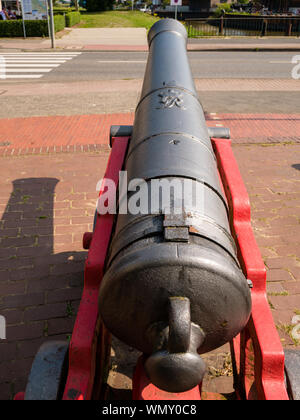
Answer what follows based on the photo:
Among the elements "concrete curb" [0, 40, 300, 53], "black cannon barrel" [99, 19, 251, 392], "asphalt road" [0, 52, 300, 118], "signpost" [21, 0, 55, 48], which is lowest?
"asphalt road" [0, 52, 300, 118]

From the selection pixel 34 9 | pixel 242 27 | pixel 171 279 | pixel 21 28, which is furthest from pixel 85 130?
pixel 242 27

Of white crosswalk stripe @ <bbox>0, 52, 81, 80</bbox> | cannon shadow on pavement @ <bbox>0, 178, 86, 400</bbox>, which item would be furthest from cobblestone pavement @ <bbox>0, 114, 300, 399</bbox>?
white crosswalk stripe @ <bbox>0, 52, 81, 80</bbox>

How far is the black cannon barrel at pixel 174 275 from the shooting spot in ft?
5.04

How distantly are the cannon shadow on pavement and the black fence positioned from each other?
24.4 metres

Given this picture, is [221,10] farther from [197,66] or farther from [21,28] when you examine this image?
[197,66]

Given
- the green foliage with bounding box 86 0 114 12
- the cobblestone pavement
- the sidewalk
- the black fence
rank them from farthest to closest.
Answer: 1. the green foliage with bounding box 86 0 114 12
2. the black fence
3. the sidewalk
4. the cobblestone pavement

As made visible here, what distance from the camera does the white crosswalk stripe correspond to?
14.2 m

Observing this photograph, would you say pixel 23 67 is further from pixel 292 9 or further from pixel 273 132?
pixel 292 9

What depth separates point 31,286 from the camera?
387 cm

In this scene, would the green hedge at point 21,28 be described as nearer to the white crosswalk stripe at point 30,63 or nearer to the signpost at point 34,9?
the signpost at point 34,9

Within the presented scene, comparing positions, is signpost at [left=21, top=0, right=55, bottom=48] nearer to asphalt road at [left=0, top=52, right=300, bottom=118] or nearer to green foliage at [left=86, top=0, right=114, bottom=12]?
asphalt road at [left=0, top=52, right=300, bottom=118]

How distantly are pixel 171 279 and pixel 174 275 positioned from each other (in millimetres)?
20

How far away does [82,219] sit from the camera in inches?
199

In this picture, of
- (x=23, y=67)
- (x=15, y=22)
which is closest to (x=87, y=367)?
(x=23, y=67)
